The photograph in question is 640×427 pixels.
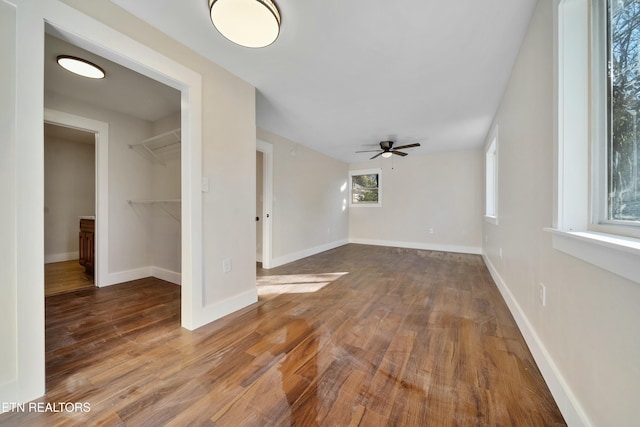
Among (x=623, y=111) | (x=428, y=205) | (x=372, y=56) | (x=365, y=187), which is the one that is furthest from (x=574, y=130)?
(x=365, y=187)

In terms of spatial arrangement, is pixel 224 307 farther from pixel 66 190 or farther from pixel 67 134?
pixel 66 190

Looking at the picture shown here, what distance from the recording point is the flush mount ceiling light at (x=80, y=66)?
1.82 metres

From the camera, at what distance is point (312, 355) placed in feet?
4.90

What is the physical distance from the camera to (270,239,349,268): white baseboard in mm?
3953

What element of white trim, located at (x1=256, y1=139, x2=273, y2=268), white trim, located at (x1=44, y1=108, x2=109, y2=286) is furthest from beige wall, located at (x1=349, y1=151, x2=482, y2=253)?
white trim, located at (x1=44, y1=108, x2=109, y2=286)

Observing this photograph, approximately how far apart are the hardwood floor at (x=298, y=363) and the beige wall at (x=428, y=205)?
115 inches

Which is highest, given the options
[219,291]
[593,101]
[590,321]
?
[593,101]

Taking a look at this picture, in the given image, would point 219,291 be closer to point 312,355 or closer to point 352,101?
point 312,355

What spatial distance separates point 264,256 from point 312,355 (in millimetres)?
2508

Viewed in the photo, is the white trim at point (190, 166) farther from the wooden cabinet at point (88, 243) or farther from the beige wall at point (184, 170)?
the wooden cabinet at point (88, 243)

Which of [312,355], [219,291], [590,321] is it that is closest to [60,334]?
[219,291]

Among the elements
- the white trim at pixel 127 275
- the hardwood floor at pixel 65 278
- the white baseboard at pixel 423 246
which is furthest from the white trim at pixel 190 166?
the white baseboard at pixel 423 246

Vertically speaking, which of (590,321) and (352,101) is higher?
(352,101)

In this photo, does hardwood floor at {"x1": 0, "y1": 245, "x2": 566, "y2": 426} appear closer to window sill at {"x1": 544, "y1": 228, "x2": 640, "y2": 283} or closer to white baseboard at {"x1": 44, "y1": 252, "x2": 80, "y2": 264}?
window sill at {"x1": 544, "y1": 228, "x2": 640, "y2": 283}
